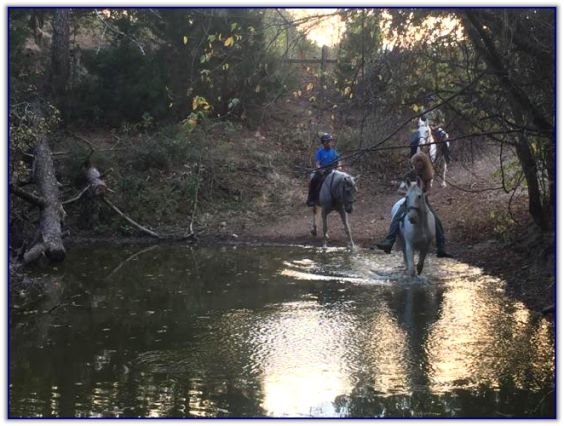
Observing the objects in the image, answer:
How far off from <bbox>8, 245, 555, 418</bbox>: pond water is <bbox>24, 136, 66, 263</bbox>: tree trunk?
87cm

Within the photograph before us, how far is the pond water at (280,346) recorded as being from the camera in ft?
19.5

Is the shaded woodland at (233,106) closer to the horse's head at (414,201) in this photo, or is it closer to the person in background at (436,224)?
the person in background at (436,224)

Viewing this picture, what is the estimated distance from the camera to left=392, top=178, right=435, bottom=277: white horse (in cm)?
1091

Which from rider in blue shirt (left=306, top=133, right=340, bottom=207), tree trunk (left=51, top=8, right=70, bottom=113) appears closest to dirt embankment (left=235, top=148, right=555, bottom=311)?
rider in blue shirt (left=306, top=133, right=340, bottom=207)

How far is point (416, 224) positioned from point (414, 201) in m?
0.42

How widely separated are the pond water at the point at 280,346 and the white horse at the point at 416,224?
0.46 m

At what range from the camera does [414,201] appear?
429 inches

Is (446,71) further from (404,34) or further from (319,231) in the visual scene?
(319,231)

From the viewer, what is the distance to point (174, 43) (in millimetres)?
22156

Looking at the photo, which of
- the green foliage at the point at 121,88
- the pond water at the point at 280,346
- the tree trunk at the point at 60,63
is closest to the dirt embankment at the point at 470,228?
the pond water at the point at 280,346

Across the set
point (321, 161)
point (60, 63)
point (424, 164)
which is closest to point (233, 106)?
point (321, 161)

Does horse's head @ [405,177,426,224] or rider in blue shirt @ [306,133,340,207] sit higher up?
rider in blue shirt @ [306,133,340,207]

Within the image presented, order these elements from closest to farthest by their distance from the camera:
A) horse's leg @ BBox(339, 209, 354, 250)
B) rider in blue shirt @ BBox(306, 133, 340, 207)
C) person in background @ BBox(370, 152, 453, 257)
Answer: person in background @ BBox(370, 152, 453, 257) → rider in blue shirt @ BBox(306, 133, 340, 207) → horse's leg @ BBox(339, 209, 354, 250)

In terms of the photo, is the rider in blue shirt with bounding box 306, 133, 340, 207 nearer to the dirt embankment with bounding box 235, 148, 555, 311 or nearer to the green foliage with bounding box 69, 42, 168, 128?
the dirt embankment with bounding box 235, 148, 555, 311
